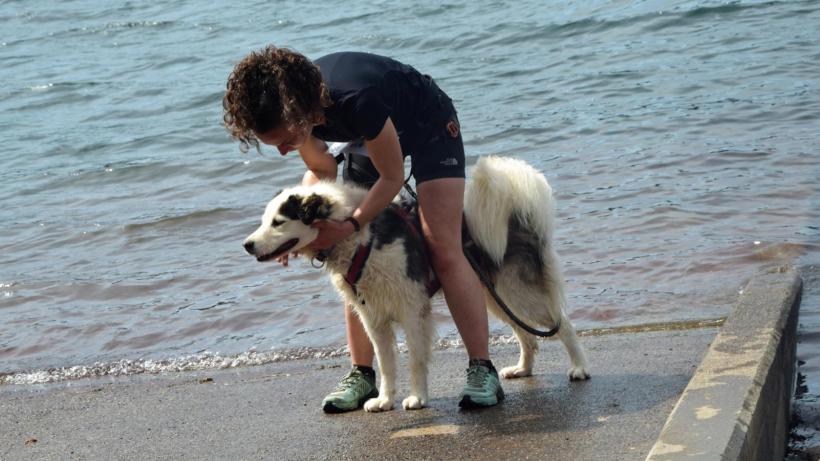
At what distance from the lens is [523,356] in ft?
16.9

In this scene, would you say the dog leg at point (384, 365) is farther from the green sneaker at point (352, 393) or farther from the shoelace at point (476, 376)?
the shoelace at point (476, 376)

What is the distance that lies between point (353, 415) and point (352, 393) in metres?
0.15

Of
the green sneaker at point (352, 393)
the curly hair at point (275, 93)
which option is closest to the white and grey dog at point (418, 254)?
the green sneaker at point (352, 393)

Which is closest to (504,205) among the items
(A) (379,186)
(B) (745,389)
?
(A) (379,186)

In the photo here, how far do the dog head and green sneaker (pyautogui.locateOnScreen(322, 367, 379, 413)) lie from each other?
0.76 meters

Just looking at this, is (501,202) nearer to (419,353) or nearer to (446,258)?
(446,258)

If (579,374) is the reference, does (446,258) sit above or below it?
above

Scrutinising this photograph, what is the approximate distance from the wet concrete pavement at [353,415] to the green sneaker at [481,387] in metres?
0.05

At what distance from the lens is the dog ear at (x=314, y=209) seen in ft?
14.8

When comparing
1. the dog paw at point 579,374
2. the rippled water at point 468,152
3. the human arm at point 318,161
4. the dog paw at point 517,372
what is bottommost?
the rippled water at point 468,152

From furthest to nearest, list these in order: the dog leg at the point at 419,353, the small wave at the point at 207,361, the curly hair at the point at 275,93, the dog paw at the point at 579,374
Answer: the small wave at the point at 207,361
the dog paw at the point at 579,374
the dog leg at the point at 419,353
the curly hair at the point at 275,93

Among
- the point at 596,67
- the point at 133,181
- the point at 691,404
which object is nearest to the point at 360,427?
the point at 691,404

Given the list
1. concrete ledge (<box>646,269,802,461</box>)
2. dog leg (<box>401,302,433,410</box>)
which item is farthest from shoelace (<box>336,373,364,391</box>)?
concrete ledge (<box>646,269,802,461</box>)

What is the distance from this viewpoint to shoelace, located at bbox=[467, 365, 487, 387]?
4.62 metres
